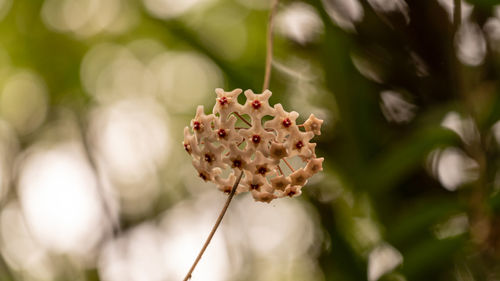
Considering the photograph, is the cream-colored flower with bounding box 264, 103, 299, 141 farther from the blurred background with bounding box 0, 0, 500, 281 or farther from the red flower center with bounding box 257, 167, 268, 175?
the blurred background with bounding box 0, 0, 500, 281

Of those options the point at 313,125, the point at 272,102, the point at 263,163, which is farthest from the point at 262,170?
the point at 272,102

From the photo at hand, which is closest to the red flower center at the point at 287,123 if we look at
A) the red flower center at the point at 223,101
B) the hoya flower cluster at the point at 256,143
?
the hoya flower cluster at the point at 256,143

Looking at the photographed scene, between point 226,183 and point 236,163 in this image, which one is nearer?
point 236,163

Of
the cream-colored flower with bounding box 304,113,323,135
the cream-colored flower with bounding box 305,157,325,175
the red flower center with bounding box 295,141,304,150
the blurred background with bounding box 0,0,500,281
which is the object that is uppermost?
the cream-colored flower with bounding box 304,113,323,135

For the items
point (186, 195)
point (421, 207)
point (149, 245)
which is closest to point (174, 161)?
point (186, 195)

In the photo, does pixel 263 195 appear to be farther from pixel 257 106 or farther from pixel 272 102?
pixel 272 102

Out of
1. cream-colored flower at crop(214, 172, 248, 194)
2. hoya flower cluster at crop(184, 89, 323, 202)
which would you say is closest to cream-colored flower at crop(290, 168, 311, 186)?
hoya flower cluster at crop(184, 89, 323, 202)
